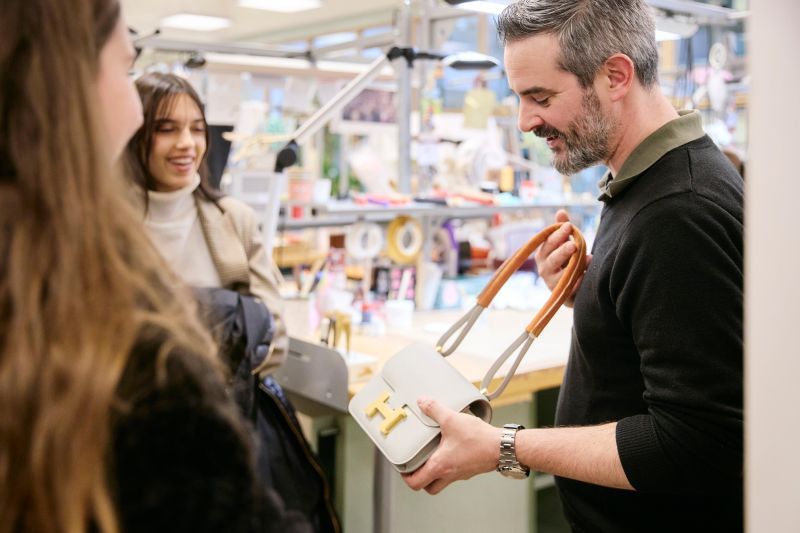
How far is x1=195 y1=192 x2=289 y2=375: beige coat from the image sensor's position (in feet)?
7.54

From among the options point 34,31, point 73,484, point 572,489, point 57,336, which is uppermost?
point 34,31

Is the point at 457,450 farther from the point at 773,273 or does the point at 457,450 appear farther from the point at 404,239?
the point at 404,239

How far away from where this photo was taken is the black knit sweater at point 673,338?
4.03 feet

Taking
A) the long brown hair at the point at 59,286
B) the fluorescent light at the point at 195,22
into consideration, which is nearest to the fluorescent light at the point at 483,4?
the long brown hair at the point at 59,286

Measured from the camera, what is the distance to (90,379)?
62 centimetres

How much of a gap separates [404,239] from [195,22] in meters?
6.45

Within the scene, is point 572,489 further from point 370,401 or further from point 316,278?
point 316,278

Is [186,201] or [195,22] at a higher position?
[195,22]

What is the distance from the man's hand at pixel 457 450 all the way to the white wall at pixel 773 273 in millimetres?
653

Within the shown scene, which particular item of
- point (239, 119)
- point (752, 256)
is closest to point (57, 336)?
point (752, 256)

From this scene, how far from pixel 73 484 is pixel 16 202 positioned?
214mm

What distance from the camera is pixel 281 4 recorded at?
7230mm

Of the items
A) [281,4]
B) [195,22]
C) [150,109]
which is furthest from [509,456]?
[195,22]

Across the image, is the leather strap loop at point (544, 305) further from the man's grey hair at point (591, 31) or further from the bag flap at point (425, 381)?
the man's grey hair at point (591, 31)
